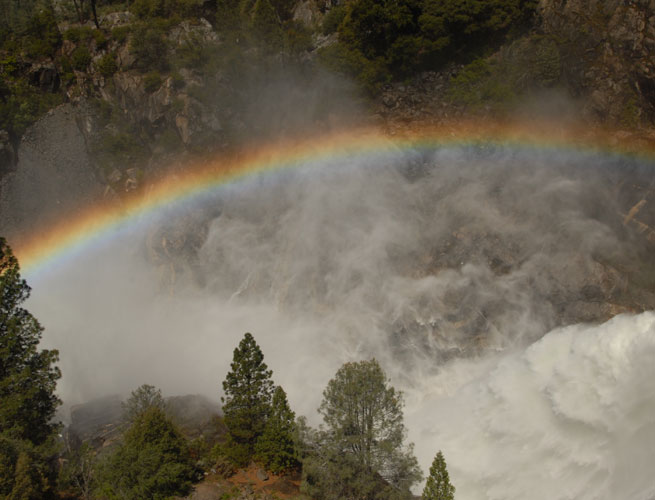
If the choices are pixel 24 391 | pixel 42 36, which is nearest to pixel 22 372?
pixel 24 391

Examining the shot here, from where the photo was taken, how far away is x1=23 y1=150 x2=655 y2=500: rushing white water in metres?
32.8

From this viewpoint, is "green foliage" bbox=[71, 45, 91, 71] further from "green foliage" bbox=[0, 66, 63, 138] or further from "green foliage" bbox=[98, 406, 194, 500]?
"green foliage" bbox=[98, 406, 194, 500]

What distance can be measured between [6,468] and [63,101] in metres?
63.8

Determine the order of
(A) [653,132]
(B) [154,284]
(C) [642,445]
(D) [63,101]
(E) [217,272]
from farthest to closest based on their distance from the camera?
(D) [63,101], (B) [154,284], (E) [217,272], (A) [653,132], (C) [642,445]

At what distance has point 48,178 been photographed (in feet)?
247

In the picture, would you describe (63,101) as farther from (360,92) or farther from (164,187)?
(360,92)

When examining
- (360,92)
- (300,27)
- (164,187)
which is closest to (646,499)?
(360,92)

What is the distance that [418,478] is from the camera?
1039 inches

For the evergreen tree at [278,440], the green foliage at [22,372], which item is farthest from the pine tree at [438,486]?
the green foliage at [22,372]

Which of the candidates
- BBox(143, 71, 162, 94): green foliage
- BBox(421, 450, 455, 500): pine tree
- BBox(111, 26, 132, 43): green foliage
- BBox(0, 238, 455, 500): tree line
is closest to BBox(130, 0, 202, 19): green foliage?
BBox(111, 26, 132, 43): green foliage

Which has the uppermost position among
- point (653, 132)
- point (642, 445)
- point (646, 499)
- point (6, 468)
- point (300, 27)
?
point (300, 27)

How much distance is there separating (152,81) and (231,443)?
48.8m

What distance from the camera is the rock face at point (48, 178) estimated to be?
73875 mm

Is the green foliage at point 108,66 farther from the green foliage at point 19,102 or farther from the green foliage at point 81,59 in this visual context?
the green foliage at point 19,102
